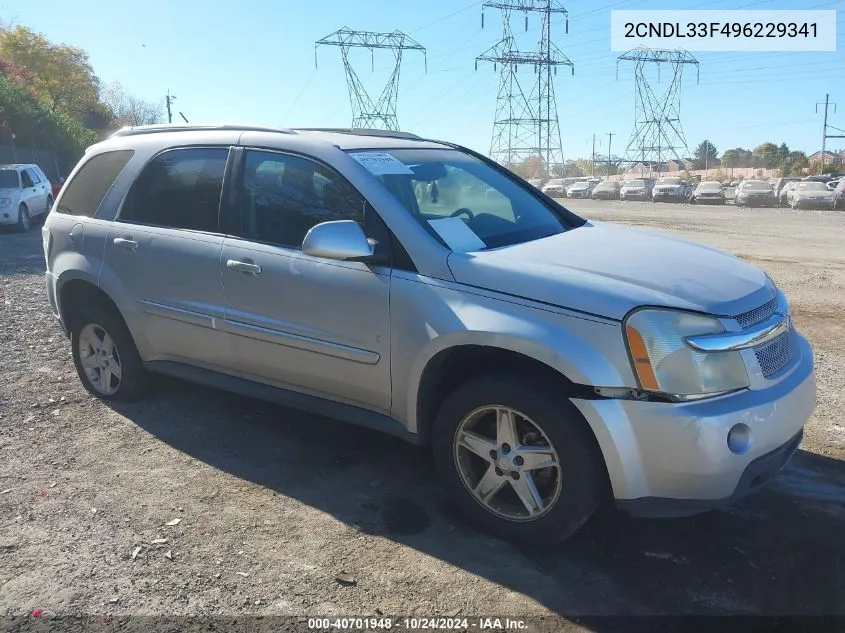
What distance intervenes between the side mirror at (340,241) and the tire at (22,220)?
17224 millimetres

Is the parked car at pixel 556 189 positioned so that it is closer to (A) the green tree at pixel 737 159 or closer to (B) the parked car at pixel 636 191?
(B) the parked car at pixel 636 191

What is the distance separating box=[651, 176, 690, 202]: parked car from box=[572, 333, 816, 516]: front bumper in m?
42.9

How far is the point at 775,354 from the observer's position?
316cm

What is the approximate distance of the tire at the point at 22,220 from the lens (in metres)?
17.9

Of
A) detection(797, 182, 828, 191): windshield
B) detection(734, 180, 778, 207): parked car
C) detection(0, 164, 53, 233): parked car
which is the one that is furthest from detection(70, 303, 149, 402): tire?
detection(734, 180, 778, 207): parked car

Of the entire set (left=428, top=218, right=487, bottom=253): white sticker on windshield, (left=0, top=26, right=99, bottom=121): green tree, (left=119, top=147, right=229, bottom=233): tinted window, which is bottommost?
(left=428, top=218, right=487, bottom=253): white sticker on windshield

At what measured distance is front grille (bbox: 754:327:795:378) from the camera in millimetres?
3035

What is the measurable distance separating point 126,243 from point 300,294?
1.53 metres

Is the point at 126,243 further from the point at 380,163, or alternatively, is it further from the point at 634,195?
the point at 634,195

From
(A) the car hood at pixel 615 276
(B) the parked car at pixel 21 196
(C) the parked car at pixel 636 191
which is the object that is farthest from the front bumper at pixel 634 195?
(A) the car hood at pixel 615 276

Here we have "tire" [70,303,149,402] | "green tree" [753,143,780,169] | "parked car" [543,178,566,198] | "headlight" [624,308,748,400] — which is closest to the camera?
"headlight" [624,308,748,400]

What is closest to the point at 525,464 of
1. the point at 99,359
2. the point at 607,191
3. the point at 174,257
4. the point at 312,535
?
the point at 312,535

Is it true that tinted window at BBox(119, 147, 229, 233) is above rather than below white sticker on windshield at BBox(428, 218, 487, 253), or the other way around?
above

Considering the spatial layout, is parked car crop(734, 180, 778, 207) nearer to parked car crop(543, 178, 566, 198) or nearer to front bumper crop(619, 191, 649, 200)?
front bumper crop(619, 191, 649, 200)
